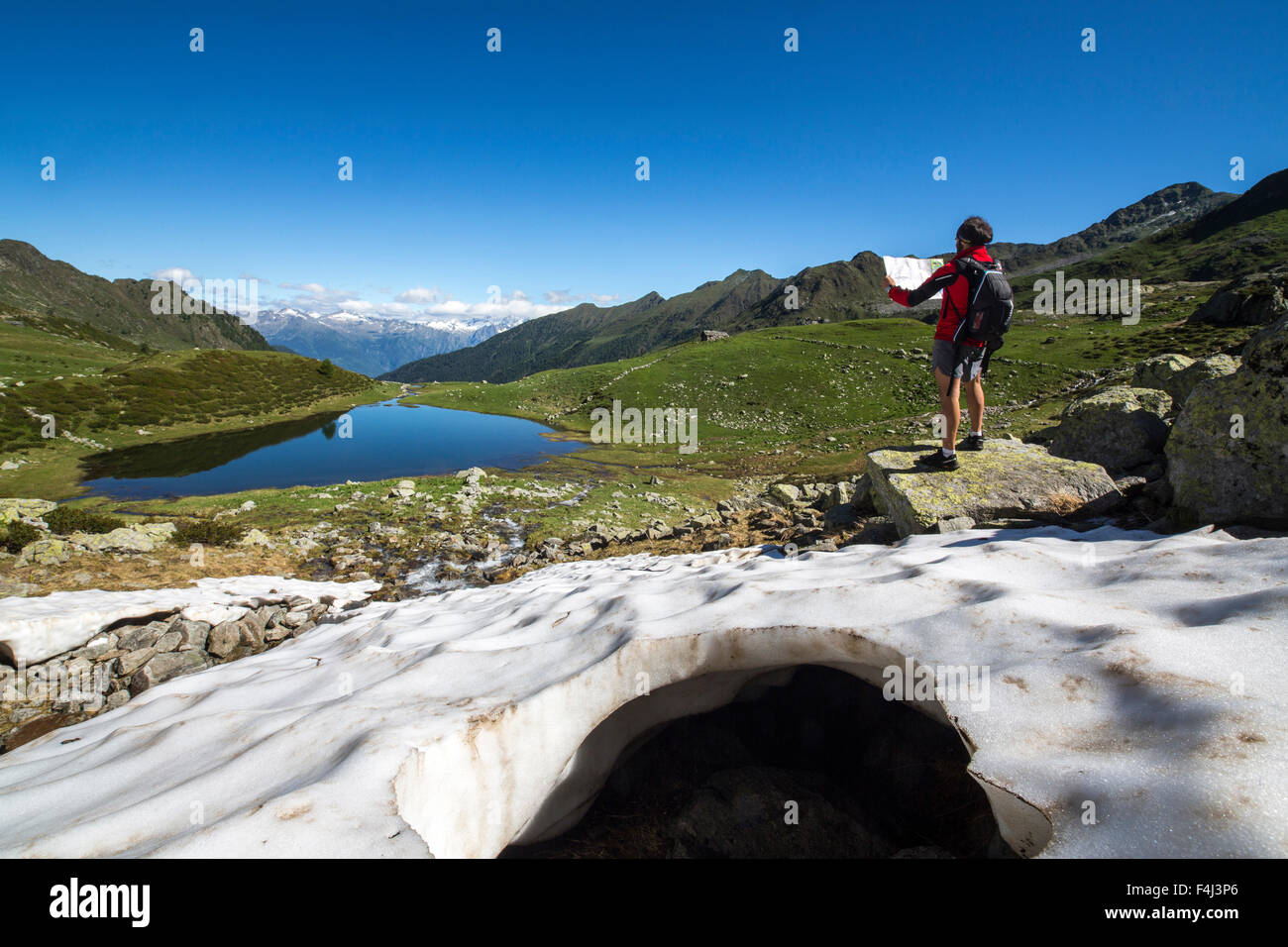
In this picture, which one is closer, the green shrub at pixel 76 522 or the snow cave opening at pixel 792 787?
the snow cave opening at pixel 792 787

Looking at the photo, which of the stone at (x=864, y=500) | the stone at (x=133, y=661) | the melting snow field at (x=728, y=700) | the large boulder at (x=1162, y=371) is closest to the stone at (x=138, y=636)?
the stone at (x=133, y=661)

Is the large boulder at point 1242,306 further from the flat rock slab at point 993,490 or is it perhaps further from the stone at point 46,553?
the stone at point 46,553

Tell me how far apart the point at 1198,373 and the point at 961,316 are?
882cm

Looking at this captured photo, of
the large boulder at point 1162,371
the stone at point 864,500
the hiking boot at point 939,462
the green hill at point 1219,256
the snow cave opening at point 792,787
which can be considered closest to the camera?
the snow cave opening at point 792,787

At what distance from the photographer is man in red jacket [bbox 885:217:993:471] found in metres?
8.69

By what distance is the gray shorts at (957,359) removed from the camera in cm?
908

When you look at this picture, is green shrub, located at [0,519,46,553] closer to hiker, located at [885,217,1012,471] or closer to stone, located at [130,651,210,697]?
stone, located at [130,651,210,697]

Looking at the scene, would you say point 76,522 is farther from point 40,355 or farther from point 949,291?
point 40,355

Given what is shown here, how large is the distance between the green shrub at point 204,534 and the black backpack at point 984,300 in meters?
22.4

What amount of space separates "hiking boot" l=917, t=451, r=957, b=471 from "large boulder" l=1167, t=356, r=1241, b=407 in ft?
24.0

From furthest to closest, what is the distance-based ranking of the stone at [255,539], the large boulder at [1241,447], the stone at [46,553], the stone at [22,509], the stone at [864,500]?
the stone at [255,539] → the stone at [22,509] → the stone at [46,553] → the stone at [864,500] → the large boulder at [1241,447]

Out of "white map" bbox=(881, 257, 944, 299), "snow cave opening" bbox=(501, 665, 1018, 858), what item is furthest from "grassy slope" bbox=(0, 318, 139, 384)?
"white map" bbox=(881, 257, 944, 299)

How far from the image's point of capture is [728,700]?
18.2 feet

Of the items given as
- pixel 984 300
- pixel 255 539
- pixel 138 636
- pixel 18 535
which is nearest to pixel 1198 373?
pixel 984 300
